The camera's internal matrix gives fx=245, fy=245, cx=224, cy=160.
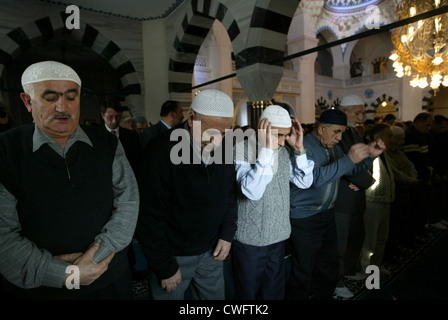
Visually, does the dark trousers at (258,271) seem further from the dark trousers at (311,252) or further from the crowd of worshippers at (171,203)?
the dark trousers at (311,252)

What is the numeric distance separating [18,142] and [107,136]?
369mm

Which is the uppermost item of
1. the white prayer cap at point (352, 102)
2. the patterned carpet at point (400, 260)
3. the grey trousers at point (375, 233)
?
the white prayer cap at point (352, 102)

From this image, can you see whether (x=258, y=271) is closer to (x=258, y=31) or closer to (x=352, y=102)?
(x=352, y=102)

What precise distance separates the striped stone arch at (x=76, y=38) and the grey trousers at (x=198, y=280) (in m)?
4.97

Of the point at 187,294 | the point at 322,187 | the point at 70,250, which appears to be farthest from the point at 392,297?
the point at 70,250

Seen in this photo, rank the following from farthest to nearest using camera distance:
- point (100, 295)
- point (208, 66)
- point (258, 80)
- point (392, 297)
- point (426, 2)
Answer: point (208, 66) < point (426, 2) < point (258, 80) < point (392, 297) < point (100, 295)

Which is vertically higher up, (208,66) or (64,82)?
(208,66)

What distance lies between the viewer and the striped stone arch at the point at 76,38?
439 centimetres

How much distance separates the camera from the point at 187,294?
2.38 m

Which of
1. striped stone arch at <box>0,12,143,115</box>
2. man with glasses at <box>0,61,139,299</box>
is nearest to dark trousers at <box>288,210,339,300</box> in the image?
man with glasses at <box>0,61,139,299</box>

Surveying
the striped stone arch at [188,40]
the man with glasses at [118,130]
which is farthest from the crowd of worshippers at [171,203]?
the striped stone arch at [188,40]

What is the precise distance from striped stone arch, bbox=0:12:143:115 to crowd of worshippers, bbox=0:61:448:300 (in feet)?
15.2

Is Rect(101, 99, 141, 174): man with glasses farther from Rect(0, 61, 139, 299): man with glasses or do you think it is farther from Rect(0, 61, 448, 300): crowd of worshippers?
Rect(0, 61, 139, 299): man with glasses
